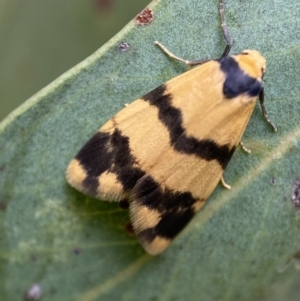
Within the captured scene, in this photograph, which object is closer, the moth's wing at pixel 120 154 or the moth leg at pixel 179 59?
the moth's wing at pixel 120 154

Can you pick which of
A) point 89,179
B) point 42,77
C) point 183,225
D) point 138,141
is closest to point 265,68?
point 138,141

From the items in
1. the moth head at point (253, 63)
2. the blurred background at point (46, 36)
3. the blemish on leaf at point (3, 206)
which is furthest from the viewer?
the blurred background at point (46, 36)

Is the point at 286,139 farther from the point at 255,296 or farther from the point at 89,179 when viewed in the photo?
the point at 89,179

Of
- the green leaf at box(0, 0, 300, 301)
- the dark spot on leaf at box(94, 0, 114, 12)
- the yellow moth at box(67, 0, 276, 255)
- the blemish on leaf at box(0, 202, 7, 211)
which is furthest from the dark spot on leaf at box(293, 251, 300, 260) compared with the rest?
the dark spot on leaf at box(94, 0, 114, 12)

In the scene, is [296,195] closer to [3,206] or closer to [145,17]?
[145,17]

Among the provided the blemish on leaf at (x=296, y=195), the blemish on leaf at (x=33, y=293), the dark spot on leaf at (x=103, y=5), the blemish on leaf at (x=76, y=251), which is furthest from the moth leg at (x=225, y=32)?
the blemish on leaf at (x=33, y=293)

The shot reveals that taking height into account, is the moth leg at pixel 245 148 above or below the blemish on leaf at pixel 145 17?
below

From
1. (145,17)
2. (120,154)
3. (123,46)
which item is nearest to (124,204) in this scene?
(120,154)

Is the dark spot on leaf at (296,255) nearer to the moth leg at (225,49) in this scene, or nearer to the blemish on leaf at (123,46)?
the moth leg at (225,49)
